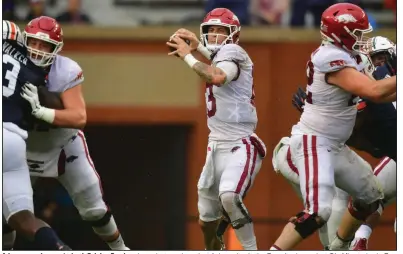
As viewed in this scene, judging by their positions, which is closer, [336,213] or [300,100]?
[300,100]

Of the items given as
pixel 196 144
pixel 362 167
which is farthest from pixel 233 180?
pixel 196 144

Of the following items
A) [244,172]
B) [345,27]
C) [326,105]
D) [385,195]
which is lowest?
[385,195]

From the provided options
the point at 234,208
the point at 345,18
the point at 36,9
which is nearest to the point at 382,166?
the point at 234,208

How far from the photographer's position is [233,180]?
26.5 feet

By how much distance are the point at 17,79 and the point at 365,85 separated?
2.20 metres

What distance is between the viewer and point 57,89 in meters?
7.95

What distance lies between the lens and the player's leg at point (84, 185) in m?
8.29

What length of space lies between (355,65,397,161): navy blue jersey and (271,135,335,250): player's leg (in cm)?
72

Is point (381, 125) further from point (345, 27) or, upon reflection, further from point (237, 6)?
point (237, 6)

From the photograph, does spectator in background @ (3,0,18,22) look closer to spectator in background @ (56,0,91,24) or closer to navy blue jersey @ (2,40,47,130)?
spectator in background @ (56,0,91,24)

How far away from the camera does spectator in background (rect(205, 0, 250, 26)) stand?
11.0 metres

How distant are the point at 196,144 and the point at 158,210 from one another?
0.82 meters

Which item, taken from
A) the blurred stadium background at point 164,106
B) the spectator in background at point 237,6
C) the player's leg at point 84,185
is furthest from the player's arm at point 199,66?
the blurred stadium background at point 164,106

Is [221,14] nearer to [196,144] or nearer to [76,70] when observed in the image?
[76,70]
